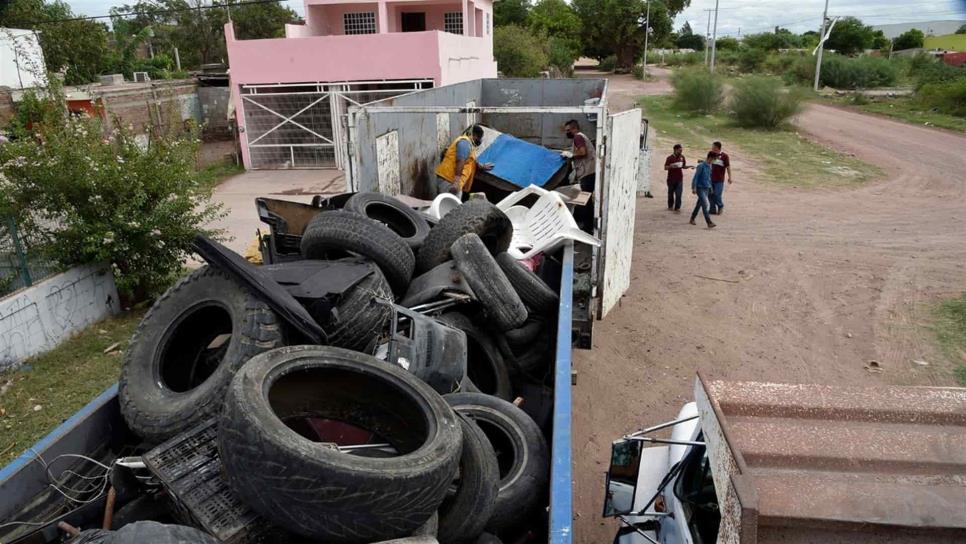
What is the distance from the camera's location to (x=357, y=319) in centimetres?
405

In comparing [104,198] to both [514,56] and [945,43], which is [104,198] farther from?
[945,43]

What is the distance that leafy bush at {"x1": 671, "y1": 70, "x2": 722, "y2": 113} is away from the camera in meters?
29.1

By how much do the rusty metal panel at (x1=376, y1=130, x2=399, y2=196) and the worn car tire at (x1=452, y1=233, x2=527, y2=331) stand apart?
10.0 feet

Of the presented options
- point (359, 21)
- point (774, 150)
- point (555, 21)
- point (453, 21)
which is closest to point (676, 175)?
point (774, 150)

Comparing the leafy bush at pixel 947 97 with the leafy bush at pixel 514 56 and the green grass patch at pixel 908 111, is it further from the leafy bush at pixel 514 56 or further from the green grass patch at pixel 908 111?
the leafy bush at pixel 514 56

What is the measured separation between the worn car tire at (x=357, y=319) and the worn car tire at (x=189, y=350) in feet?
1.44

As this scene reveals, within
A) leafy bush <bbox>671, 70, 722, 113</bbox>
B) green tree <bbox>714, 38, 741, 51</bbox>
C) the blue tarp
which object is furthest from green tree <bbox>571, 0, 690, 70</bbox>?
the blue tarp

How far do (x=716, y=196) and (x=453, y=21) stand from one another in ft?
54.2

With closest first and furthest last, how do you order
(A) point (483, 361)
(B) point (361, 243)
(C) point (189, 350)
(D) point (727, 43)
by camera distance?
(C) point (189, 350)
(A) point (483, 361)
(B) point (361, 243)
(D) point (727, 43)

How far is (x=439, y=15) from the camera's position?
84.0ft

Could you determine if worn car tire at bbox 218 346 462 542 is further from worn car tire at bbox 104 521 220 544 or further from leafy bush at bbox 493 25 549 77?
leafy bush at bbox 493 25 549 77

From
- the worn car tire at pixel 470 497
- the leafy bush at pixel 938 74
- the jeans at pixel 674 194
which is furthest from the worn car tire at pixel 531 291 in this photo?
the leafy bush at pixel 938 74

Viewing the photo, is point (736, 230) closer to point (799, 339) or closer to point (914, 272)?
point (914, 272)

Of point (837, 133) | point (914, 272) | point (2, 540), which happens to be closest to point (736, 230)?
point (914, 272)
